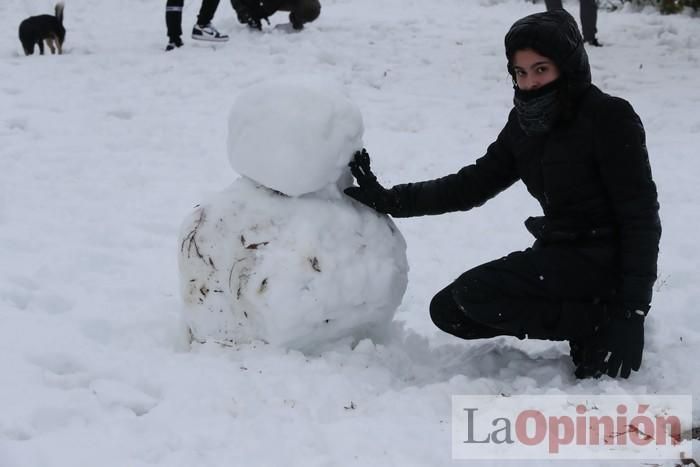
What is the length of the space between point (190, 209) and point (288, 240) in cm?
209

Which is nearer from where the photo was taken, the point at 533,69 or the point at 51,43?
the point at 533,69

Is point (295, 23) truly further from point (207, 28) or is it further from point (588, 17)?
point (588, 17)

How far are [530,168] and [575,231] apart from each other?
29 centimetres

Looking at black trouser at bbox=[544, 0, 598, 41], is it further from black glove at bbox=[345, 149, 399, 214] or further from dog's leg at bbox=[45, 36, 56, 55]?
black glove at bbox=[345, 149, 399, 214]

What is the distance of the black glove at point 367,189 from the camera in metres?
2.87

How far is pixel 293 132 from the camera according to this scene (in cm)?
266

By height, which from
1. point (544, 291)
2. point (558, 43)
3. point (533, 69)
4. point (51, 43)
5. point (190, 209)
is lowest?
point (190, 209)

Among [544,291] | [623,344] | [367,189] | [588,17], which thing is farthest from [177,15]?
[623,344]

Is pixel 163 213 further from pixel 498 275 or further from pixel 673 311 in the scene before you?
pixel 673 311

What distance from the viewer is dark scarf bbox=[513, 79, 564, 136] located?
8.29 ft

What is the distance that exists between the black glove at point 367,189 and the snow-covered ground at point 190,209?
563 millimetres

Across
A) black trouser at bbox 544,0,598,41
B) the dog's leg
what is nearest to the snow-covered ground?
the dog's leg

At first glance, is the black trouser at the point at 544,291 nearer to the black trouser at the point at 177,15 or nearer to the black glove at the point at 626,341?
the black glove at the point at 626,341

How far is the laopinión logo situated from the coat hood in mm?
1063
